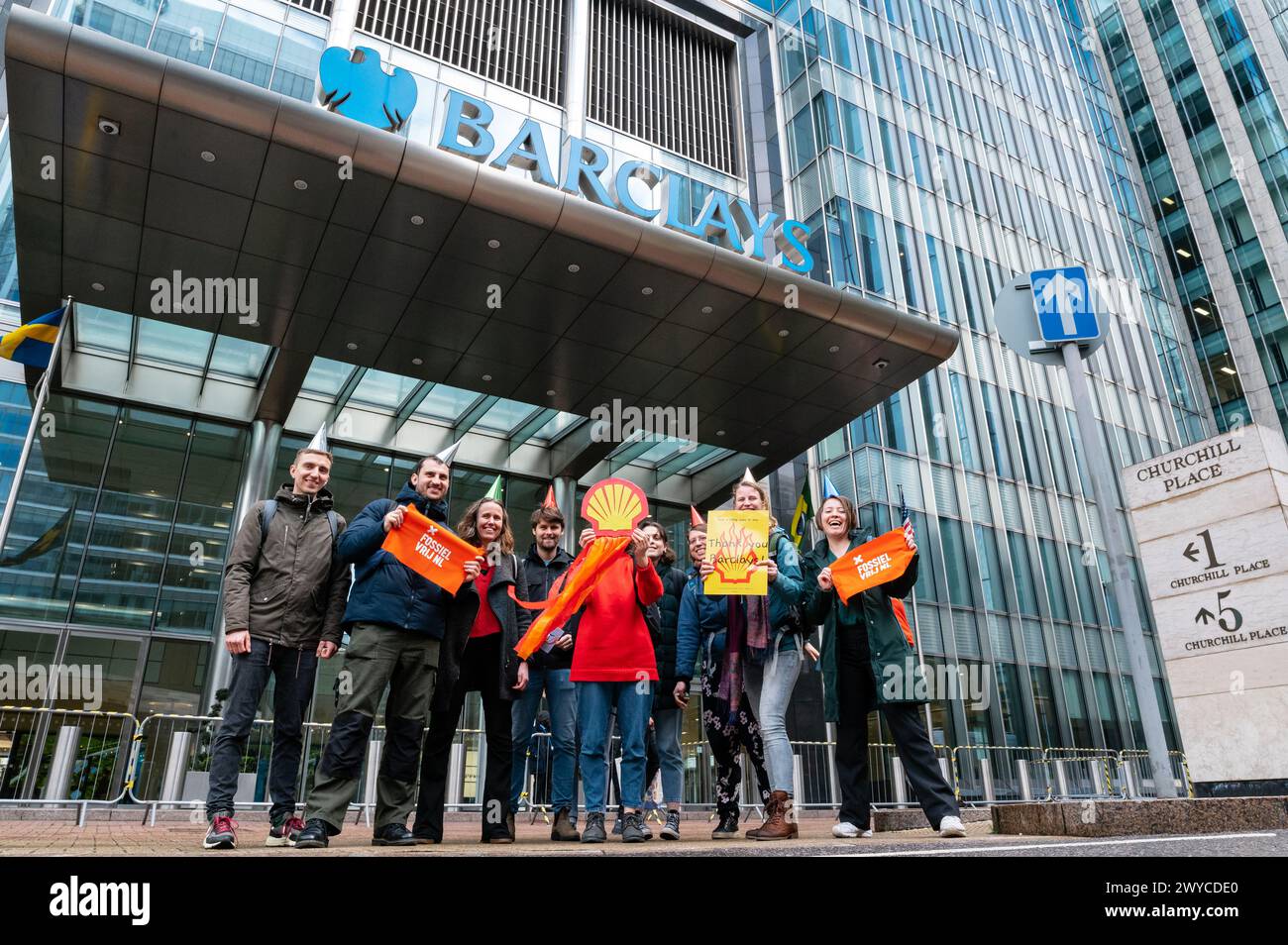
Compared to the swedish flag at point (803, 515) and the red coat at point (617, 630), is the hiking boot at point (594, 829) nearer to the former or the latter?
the red coat at point (617, 630)

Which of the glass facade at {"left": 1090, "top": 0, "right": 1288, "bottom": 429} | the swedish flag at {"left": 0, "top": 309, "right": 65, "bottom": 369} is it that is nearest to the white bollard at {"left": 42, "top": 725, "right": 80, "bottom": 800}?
the swedish flag at {"left": 0, "top": 309, "right": 65, "bottom": 369}

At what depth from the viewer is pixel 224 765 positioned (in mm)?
4227

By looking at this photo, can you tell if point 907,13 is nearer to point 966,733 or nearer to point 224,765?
point 966,733

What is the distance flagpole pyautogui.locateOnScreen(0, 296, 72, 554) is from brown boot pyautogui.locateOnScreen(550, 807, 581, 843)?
450 inches

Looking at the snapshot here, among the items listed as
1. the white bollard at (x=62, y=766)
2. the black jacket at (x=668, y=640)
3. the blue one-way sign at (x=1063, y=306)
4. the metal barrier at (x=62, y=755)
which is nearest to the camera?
the blue one-way sign at (x=1063, y=306)

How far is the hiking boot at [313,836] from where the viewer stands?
377cm

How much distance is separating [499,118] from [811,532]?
1252cm

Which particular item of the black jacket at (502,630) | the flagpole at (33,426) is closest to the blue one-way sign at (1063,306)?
the black jacket at (502,630)

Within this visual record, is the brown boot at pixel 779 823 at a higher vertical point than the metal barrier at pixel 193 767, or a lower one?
lower

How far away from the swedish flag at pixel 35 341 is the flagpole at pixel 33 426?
0.06 metres

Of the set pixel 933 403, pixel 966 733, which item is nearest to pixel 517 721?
pixel 966 733

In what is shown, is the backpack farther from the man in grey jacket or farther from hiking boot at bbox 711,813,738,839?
hiking boot at bbox 711,813,738,839

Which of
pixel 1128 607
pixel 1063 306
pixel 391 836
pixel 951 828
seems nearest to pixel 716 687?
pixel 951 828

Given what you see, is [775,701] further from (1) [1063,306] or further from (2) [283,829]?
(1) [1063,306]
